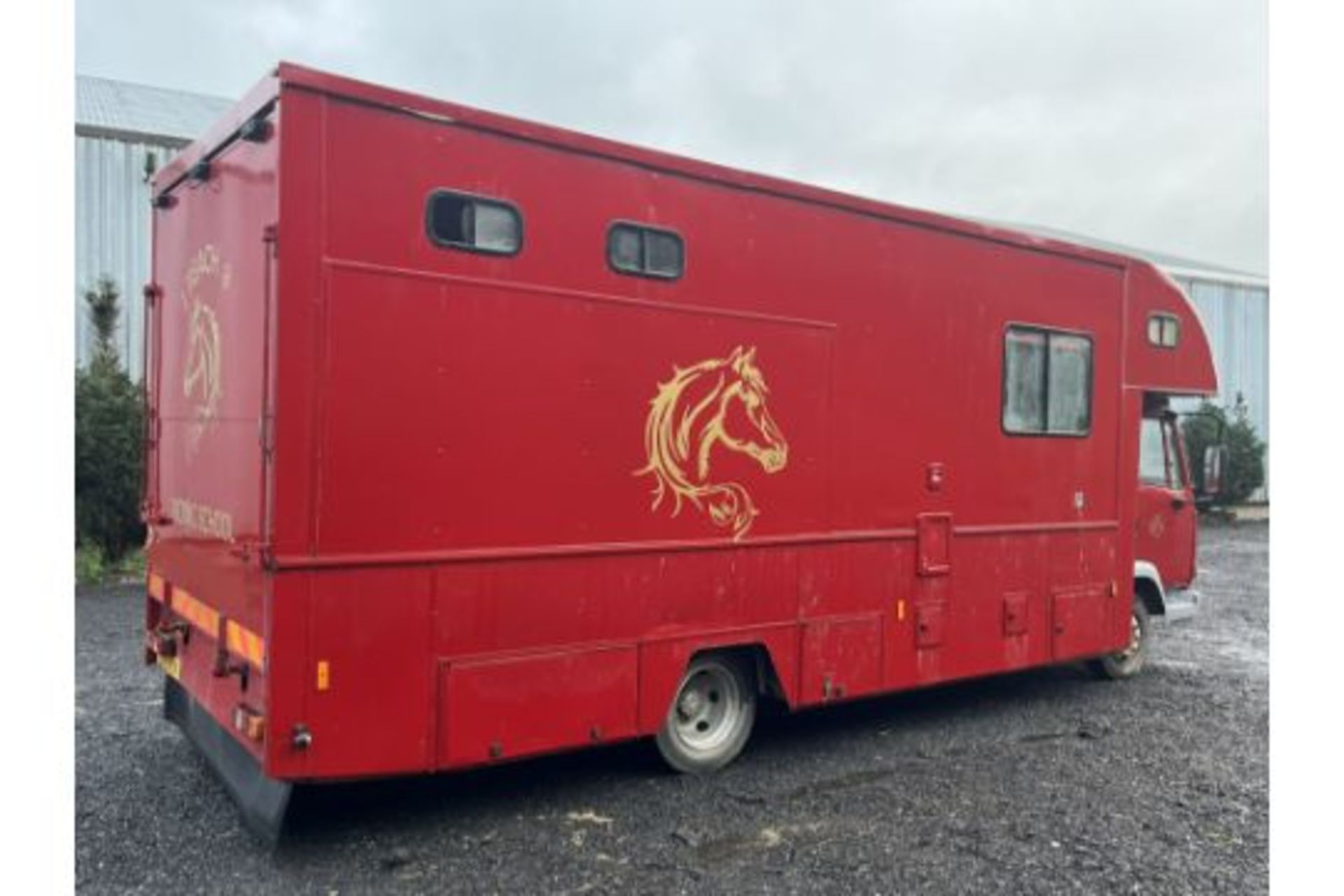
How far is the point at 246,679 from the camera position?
4375mm

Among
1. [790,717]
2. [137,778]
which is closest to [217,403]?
[137,778]

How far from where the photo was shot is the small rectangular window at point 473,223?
14.7 ft

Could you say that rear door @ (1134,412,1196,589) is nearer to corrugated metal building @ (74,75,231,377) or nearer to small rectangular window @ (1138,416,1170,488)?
small rectangular window @ (1138,416,1170,488)

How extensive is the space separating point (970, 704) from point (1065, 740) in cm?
89

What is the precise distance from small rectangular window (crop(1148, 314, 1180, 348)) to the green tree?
9.77 m

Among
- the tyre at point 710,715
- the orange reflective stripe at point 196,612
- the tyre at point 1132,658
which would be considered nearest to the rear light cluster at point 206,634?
the orange reflective stripe at point 196,612

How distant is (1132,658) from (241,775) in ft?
20.5

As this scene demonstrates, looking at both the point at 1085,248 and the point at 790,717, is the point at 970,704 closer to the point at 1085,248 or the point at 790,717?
the point at 790,717

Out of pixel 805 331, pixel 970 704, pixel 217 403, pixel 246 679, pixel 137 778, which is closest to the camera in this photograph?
pixel 246 679

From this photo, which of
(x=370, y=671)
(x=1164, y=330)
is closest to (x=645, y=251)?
(x=370, y=671)

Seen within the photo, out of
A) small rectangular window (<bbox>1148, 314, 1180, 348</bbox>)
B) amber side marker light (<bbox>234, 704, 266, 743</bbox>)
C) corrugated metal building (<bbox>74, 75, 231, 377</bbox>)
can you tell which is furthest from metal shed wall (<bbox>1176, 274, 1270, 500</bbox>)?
amber side marker light (<bbox>234, 704, 266, 743</bbox>)

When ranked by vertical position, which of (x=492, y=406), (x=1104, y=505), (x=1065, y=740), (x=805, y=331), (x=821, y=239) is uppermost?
(x=821, y=239)

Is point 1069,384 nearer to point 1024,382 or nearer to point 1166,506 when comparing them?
point 1024,382

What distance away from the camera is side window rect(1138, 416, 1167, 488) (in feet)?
26.5
